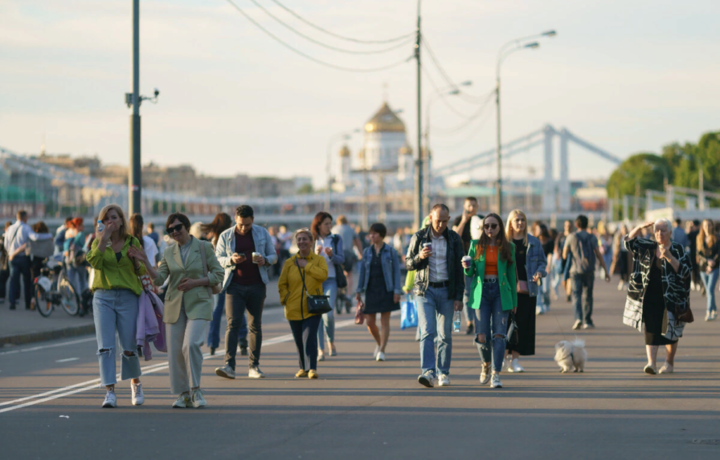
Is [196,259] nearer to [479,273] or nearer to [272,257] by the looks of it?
[272,257]

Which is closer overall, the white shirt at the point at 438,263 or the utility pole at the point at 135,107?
the white shirt at the point at 438,263

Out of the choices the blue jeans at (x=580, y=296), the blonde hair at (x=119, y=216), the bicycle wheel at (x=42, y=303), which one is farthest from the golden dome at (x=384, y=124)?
the blonde hair at (x=119, y=216)

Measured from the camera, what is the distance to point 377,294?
12.8m

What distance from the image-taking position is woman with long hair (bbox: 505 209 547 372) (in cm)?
1145

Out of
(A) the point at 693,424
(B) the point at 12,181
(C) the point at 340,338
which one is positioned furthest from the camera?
(B) the point at 12,181

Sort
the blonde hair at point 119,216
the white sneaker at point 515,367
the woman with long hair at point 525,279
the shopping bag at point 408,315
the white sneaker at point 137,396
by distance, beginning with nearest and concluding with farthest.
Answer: the blonde hair at point 119,216 < the white sneaker at point 137,396 < the woman with long hair at point 525,279 < the white sneaker at point 515,367 < the shopping bag at point 408,315

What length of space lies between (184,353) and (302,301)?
228 cm

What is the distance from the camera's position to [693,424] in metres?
8.40

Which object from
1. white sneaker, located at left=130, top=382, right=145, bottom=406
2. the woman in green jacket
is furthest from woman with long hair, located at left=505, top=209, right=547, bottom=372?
white sneaker, located at left=130, top=382, right=145, bottom=406

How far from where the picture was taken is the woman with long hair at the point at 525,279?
1145 centimetres

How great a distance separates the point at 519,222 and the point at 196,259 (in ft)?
12.7

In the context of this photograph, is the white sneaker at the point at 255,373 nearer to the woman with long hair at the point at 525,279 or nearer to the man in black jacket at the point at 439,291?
the man in black jacket at the point at 439,291

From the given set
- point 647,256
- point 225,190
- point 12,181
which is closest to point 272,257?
point 647,256

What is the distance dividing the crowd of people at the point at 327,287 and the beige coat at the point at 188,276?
1 centimetres
